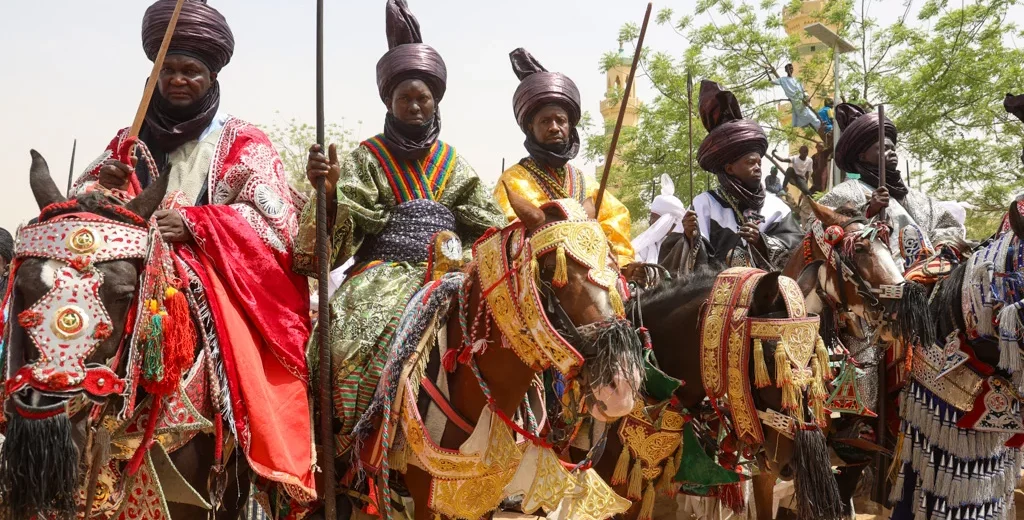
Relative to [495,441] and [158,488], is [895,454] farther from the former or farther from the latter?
[158,488]

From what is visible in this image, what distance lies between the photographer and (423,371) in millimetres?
3850

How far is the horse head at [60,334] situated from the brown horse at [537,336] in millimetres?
1140

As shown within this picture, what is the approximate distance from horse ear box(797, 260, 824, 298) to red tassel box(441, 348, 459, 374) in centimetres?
239

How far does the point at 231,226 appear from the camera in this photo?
3934 millimetres

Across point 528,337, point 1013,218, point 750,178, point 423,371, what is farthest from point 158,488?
point 750,178

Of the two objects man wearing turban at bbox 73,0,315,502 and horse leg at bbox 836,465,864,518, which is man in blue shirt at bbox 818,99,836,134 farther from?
man wearing turban at bbox 73,0,315,502

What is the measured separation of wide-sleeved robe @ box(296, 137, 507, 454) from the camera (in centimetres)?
406

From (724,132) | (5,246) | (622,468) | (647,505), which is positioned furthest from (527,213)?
(5,246)

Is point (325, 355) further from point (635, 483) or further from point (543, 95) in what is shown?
point (543, 95)

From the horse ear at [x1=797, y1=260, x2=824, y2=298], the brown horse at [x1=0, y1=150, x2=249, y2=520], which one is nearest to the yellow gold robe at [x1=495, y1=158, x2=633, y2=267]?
the horse ear at [x1=797, y1=260, x2=824, y2=298]

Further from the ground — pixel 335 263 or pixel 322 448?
pixel 335 263

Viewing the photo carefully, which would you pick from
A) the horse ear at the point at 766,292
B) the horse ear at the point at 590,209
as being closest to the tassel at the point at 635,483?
the horse ear at the point at 766,292

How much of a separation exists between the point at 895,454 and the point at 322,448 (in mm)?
3384

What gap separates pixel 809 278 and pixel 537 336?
8.23 ft
